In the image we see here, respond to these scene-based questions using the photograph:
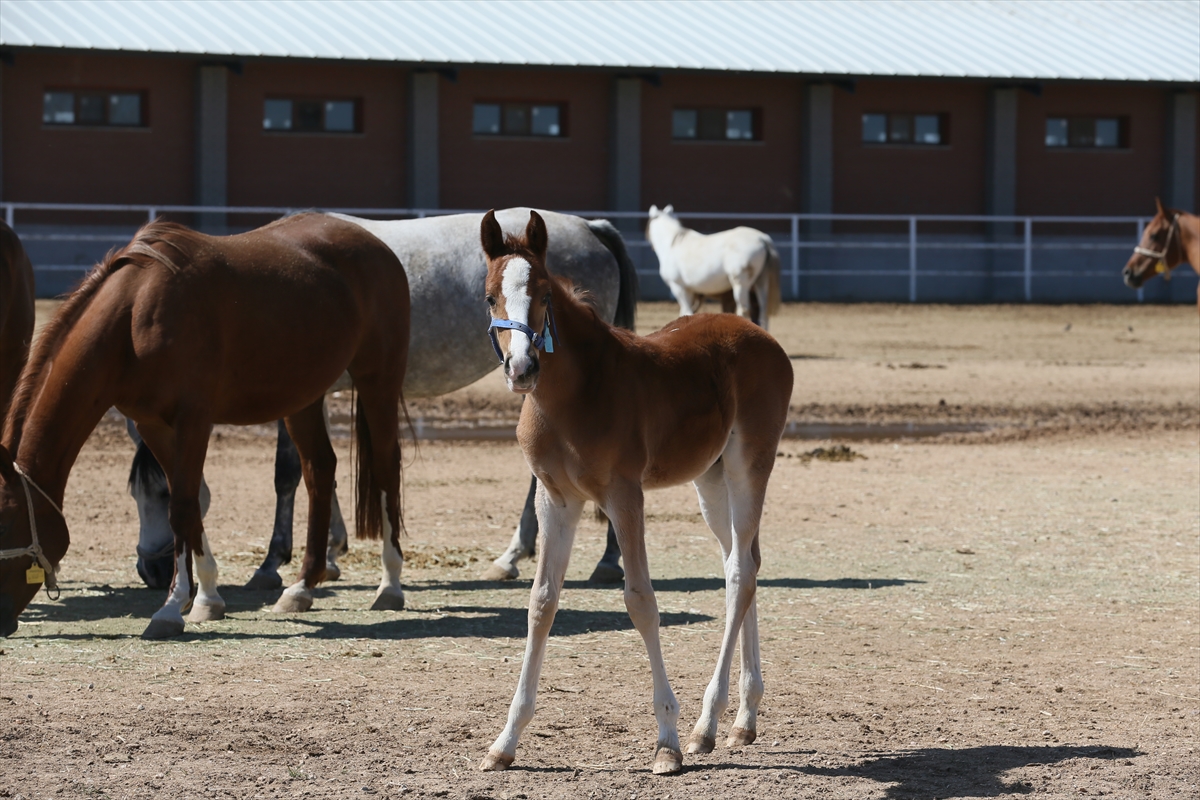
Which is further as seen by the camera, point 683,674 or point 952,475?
point 952,475

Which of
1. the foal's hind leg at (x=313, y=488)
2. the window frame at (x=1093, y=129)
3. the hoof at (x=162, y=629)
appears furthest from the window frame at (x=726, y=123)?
the hoof at (x=162, y=629)

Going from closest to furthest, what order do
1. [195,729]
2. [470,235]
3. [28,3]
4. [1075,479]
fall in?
[195,729]
[470,235]
[1075,479]
[28,3]

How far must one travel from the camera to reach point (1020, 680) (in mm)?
6176

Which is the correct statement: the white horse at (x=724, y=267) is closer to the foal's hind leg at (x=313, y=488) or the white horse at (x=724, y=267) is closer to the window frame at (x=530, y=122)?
the window frame at (x=530, y=122)

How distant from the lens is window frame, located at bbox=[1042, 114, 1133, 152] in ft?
110

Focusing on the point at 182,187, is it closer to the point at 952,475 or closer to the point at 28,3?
the point at 28,3

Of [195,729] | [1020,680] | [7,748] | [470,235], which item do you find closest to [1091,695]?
[1020,680]

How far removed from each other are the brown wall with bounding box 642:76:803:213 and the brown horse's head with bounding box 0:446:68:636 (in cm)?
2518

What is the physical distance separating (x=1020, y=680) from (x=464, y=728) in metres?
2.36

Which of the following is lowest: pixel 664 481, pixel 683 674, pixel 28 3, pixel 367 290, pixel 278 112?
pixel 683 674

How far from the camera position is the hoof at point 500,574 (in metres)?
8.50

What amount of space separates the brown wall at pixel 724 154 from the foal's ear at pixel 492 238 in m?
26.4

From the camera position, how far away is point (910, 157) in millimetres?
32688

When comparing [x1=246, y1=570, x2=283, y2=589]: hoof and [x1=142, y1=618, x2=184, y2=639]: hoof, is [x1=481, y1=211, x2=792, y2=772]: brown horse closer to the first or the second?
[x1=142, y1=618, x2=184, y2=639]: hoof
